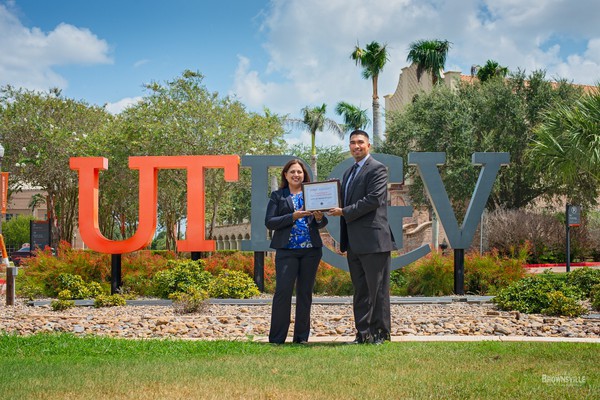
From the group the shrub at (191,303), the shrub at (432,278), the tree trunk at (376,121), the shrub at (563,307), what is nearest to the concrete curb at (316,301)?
the shrub at (432,278)

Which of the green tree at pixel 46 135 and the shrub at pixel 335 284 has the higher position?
the green tree at pixel 46 135

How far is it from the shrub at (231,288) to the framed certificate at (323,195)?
746 cm

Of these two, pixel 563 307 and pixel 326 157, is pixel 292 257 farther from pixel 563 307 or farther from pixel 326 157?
pixel 326 157

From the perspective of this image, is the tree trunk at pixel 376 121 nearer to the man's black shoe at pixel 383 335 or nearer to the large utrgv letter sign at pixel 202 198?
the large utrgv letter sign at pixel 202 198

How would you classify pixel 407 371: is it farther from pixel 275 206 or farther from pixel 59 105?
pixel 59 105

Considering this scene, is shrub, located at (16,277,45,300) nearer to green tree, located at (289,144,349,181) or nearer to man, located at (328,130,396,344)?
man, located at (328,130,396,344)

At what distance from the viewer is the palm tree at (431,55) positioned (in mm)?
42281

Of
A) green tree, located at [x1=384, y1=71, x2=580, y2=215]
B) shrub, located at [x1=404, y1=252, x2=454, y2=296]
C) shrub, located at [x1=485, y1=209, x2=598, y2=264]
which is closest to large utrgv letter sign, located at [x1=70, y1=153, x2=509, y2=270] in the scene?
shrub, located at [x1=404, y1=252, x2=454, y2=296]

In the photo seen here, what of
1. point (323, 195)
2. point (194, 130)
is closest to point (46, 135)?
point (194, 130)

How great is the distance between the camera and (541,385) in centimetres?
480

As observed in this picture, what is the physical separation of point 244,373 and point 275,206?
2315mm

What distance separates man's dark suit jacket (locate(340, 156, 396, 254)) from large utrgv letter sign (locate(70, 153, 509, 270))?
7663mm

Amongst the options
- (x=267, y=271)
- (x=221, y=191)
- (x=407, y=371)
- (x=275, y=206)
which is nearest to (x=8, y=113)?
(x=221, y=191)

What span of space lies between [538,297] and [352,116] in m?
38.6
